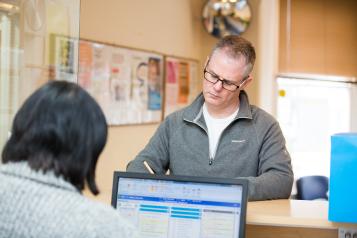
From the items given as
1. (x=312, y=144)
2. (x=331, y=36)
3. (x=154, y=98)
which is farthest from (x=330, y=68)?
(x=154, y=98)

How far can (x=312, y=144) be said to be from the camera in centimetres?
523

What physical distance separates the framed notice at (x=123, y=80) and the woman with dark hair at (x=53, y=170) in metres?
2.35

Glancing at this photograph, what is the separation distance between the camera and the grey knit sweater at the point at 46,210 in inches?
40.4

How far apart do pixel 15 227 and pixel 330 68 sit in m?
4.65

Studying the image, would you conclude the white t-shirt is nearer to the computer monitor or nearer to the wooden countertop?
the wooden countertop

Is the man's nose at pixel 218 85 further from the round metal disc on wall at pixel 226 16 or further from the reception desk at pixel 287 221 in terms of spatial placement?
the round metal disc on wall at pixel 226 16

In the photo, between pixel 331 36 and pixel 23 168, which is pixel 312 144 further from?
pixel 23 168

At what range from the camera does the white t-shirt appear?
2016 mm

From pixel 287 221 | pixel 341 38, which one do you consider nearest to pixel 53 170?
pixel 287 221

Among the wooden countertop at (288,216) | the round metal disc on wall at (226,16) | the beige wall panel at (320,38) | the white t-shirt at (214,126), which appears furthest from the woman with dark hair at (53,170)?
the beige wall panel at (320,38)

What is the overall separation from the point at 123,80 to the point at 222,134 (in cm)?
209

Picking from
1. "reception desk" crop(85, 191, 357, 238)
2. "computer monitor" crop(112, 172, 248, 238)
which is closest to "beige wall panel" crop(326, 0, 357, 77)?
"reception desk" crop(85, 191, 357, 238)

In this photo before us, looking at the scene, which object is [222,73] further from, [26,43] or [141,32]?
[141,32]

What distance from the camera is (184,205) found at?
149 centimetres
